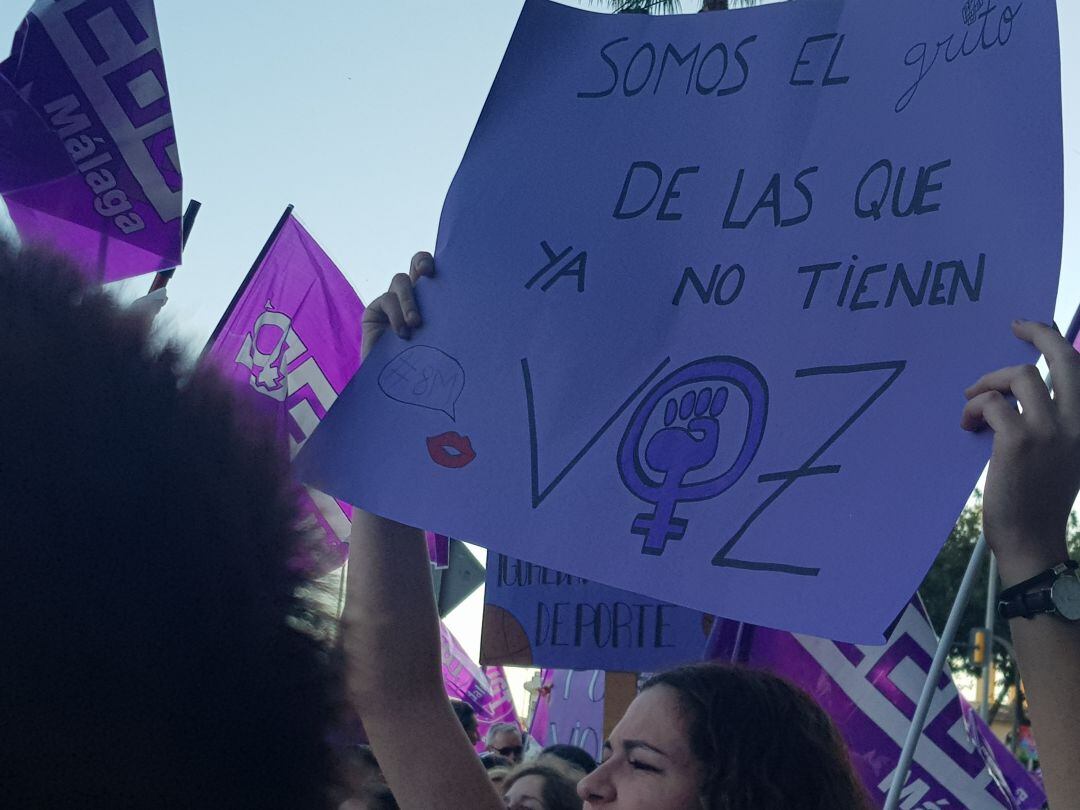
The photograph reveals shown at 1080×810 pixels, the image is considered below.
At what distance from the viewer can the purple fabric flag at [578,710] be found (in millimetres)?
6414

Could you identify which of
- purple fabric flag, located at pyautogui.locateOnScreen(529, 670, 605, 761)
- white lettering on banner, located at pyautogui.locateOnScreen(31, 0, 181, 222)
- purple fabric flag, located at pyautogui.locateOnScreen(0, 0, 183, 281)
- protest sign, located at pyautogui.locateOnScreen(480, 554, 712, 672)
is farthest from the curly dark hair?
purple fabric flag, located at pyautogui.locateOnScreen(529, 670, 605, 761)

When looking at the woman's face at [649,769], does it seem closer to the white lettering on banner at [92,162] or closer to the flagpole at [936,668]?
the flagpole at [936,668]

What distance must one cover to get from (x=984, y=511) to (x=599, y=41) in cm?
123

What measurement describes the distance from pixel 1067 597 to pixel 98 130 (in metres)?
3.29

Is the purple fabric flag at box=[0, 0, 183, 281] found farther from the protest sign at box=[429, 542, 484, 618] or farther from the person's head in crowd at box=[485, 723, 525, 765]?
the protest sign at box=[429, 542, 484, 618]

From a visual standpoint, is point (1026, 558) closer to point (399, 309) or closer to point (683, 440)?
point (683, 440)

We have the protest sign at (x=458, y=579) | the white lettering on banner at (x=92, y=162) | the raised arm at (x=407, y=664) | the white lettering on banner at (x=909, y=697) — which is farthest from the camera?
the protest sign at (x=458, y=579)

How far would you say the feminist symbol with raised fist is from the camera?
1903 millimetres

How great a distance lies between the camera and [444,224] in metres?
2.36

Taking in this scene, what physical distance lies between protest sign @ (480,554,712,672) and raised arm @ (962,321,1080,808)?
2688mm

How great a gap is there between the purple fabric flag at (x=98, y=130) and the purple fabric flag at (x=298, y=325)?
48cm

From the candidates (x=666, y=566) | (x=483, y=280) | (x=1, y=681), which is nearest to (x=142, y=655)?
(x=1, y=681)

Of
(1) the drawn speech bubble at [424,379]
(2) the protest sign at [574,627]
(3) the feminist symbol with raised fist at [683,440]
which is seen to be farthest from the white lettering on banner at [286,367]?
(3) the feminist symbol with raised fist at [683,440]

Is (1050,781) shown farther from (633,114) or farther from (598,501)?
(633,114)
